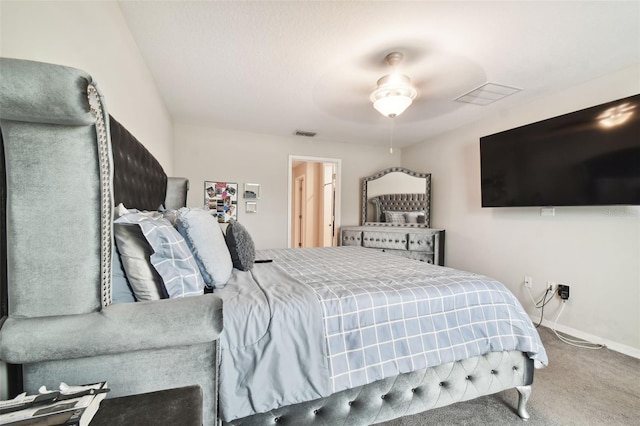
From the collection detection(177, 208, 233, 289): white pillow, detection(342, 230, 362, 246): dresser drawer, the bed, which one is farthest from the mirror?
detection(177, 208, 233, 289): white pillow

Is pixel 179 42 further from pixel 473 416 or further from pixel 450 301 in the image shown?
pixel 473 416

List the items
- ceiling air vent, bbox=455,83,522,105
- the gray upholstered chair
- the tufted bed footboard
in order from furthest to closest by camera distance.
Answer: ceiling air vent, bbox=455,83,522,105, the tufted bed footboard, the gray upholstered chair

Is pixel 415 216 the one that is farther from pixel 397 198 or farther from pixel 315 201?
pixel 315 201

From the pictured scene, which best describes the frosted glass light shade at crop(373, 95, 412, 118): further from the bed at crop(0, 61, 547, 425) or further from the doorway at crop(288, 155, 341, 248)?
the doorway at crop(288, 155, 341, 248)

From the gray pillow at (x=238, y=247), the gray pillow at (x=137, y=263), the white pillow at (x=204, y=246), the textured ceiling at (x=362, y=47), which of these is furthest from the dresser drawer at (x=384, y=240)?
the gray pillow at (x=137, y=263)

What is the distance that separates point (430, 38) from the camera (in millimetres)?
1832

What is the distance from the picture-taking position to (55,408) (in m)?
0.56

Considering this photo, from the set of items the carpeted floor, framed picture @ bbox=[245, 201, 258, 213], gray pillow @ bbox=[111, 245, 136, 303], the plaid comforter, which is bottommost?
the carpeted floor

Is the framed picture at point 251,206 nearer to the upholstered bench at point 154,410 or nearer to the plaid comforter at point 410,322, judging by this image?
the plaid comforter at point 410,322

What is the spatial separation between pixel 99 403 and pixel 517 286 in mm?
3701

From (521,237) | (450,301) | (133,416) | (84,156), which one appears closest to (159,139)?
(84,156)

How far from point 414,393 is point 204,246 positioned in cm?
125

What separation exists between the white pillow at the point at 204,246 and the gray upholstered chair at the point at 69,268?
420 mm

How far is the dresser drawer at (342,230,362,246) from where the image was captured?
169 inches
